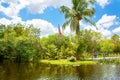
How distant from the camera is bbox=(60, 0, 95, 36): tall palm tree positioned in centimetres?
5269

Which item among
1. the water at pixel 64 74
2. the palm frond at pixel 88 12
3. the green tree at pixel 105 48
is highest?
the palm frond at pixel 88 12

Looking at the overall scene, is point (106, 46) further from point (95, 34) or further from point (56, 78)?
point (56, 78)

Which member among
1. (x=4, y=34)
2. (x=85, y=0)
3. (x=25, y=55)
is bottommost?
(x=25, y=55)

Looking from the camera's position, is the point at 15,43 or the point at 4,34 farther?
the point at 4,34

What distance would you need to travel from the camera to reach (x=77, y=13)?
53375 mm

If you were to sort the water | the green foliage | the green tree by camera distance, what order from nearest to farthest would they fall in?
1. the water
2. the green tree
3. the green foliage

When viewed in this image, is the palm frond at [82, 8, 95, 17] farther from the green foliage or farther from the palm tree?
the green foliage

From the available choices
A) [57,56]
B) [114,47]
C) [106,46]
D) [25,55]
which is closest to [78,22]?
[57,56]

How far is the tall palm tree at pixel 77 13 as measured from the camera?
173ft

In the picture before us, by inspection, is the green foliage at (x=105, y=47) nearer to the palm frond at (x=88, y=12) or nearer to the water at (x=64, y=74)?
the palm frond at (x=88, y=12)

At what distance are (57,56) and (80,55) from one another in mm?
8780

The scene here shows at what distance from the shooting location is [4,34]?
62.0 metres

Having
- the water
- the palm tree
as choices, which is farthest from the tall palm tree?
the water

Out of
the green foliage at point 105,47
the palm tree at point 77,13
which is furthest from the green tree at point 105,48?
the palm tree at point 77,13
